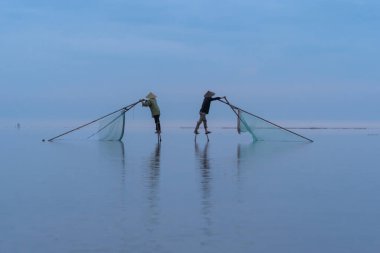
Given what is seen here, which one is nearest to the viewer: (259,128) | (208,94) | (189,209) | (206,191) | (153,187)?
(189,209)

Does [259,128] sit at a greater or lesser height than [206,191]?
greater

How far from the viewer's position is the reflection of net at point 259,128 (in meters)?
21.9

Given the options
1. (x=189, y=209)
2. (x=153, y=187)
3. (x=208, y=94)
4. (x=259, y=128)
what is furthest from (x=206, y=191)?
(x=208, y=94)

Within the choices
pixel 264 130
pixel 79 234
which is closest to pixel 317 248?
pixel 79 234

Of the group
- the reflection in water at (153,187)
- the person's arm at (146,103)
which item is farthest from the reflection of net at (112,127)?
the reflection in water at (153,187)

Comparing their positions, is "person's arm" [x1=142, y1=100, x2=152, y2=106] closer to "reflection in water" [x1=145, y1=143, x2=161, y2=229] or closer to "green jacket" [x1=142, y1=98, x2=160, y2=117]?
"green jacket" [x1=142, y1=98, x2=160, y2=117]

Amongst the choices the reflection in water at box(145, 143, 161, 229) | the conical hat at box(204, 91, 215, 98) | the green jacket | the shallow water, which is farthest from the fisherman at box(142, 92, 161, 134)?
the shallow water

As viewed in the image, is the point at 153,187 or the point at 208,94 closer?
the point at 153,187

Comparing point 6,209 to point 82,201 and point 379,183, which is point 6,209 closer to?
point 82,201

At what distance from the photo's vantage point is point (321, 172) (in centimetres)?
1145

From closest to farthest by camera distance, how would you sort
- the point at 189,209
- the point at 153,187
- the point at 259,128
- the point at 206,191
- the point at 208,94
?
the point at 189,209
the point at 206,191
the point at 153,187
the point at 259,128
the point at 208,94

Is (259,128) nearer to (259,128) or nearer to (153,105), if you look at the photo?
(259,128)

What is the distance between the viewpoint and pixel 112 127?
76.1 feet

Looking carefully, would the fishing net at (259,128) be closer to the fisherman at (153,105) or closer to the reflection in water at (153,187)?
the fisherman at (153,105)
